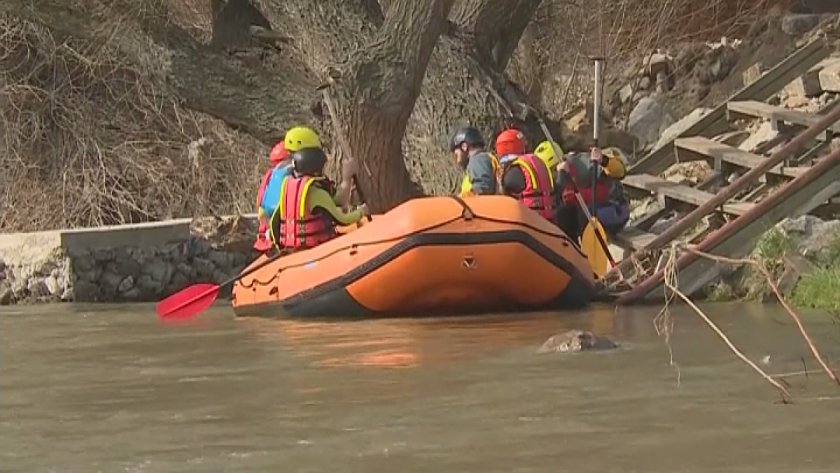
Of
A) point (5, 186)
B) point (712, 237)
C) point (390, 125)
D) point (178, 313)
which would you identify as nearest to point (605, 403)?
point (712, 237)

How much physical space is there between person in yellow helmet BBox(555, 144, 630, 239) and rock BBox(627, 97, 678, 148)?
4.88 meters

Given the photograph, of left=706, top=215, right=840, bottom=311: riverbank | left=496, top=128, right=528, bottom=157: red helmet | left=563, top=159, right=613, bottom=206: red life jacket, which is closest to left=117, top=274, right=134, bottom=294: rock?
left=496, top=128, right=528, bottom=157: red helmet

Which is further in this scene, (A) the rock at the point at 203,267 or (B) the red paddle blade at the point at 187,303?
(A) the rock at the point at 203,267

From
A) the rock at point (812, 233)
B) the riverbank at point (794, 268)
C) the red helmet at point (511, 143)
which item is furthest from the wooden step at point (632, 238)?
the rock at point (812, 233)

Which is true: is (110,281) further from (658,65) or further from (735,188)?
(658,65)

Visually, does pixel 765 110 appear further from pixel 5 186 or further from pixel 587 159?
pixel 5 186

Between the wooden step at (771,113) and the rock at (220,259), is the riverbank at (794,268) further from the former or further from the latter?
the rock at (220,259)

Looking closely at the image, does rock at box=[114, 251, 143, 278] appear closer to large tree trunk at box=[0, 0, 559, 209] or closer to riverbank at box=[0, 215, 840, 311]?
riverbank at box=[0, 215, 840, 311]

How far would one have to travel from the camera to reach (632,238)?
13.1 metres

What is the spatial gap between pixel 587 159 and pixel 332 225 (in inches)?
102

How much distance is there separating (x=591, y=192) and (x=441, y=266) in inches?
109

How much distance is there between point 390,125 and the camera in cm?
1423

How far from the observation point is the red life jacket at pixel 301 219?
38.3 ft

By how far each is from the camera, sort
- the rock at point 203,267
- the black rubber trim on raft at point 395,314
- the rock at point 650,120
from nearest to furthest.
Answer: the black rubber trim on raft at point 395,314
the rock at point 203,267
the rock at point 650,120
